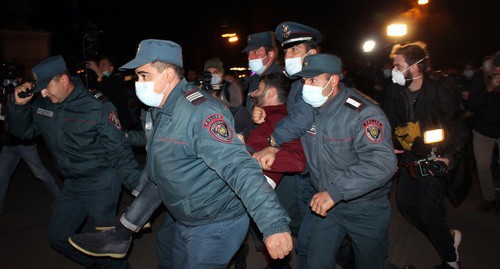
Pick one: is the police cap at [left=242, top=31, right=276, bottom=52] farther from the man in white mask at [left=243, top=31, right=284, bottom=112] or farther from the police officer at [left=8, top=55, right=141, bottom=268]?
the police officer at [left=8, top=55, right=141, bottom=268]

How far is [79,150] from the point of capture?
12.6 ft

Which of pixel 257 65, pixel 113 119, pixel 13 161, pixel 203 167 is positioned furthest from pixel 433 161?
pixel 13 161

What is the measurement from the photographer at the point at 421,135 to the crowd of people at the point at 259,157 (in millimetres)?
11

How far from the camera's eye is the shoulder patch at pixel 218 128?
249cm

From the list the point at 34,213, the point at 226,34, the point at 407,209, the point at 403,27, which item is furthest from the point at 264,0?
the point at 407,209

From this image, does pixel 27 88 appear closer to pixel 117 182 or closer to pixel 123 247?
pixel 117 182

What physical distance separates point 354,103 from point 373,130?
25 centimetres

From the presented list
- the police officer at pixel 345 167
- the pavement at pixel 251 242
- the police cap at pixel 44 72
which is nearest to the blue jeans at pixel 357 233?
the police officer at pixel 345 167

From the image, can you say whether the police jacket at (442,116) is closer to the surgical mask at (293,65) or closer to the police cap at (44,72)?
the surgical mask at (293,65)

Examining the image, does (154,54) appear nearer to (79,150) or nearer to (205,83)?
(79,150)

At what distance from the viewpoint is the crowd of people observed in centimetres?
259

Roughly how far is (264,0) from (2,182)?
24282 millimetres

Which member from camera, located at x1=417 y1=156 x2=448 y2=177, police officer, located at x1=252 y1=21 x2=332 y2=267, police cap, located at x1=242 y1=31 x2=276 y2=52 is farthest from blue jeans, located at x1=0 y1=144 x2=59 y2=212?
camera, located at x1=417 y1=156 x2=448 y2=177

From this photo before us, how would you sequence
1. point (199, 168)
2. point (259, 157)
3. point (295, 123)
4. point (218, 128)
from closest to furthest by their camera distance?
1. point (218, 128)
2. point (199, 168)
3. point (259, 157)
4. point (295, 123)
